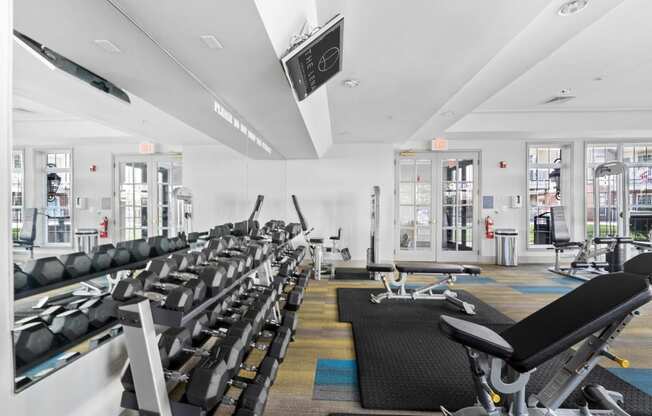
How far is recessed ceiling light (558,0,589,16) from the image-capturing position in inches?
77.6

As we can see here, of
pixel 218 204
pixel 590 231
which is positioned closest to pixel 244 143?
pixel 218 204

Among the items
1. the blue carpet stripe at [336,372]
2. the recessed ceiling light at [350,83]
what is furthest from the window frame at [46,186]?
the recessed ceiling light at [350,83]

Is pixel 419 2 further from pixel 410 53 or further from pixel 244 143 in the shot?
pixel 244 143

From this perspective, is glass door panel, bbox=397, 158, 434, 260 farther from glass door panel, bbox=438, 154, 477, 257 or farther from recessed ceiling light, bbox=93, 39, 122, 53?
recessed ceiling light, bbox=93, 39, 122, 53

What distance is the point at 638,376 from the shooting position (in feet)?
7.20

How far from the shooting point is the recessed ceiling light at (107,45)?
1757 mm

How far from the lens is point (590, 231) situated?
21.3 feet

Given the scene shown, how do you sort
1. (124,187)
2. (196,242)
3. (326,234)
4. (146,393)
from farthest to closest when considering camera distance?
1. (326,234)
2. (196,242)
3. (124,187)
4. (146,393)

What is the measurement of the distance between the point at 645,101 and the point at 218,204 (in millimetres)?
7425

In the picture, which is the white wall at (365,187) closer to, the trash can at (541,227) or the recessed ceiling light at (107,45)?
the trash can at (541,227)

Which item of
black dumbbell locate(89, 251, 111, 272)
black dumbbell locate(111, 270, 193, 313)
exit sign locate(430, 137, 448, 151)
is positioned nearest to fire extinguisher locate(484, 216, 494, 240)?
exit sign locate(430, 137, 448, 151)

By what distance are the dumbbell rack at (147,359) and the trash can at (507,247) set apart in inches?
250

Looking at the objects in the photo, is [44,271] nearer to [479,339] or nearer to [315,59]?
[315,59]

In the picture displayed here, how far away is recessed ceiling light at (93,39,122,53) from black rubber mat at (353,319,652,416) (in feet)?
8.57
